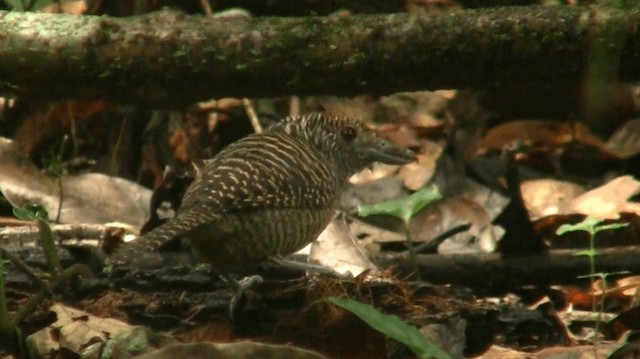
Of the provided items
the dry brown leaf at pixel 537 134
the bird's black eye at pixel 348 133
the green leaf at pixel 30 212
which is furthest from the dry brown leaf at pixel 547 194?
the green leaf at pixel 30 212

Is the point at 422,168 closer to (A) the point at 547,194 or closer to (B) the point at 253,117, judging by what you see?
(A) the point at 547,194

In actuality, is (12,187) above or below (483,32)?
below

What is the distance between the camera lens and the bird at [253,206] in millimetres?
5047

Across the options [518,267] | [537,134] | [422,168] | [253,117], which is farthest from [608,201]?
[253,117]

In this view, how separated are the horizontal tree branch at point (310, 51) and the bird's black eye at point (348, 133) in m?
0.85

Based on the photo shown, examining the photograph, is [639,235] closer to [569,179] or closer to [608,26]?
[608,26]

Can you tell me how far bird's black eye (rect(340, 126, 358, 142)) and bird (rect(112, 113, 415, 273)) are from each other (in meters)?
0.53

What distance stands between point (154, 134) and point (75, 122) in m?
0.65

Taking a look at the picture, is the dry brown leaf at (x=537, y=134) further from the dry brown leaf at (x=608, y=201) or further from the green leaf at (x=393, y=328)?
the green leaf at (x=393, y=328)

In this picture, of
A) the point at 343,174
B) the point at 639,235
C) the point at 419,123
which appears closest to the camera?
the point at 639,235

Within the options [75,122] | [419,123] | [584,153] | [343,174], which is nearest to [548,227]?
[343,174]

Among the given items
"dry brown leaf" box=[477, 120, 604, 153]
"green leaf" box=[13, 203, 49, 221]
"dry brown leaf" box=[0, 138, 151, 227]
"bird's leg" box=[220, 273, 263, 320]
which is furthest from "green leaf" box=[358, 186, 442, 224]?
"dry brown leaf" box=[477, 120, 604, 153]

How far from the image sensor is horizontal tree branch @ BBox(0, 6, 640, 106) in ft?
17.8

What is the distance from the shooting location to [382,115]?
8.77 m
